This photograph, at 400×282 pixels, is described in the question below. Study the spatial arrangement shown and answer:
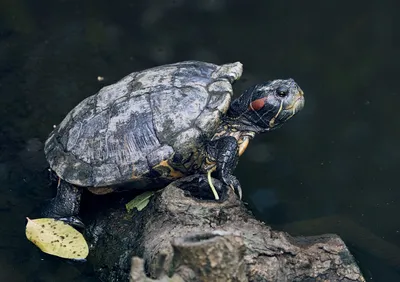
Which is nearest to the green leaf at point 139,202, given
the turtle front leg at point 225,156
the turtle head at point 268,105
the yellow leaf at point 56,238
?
the yellow leaf at point 56,238

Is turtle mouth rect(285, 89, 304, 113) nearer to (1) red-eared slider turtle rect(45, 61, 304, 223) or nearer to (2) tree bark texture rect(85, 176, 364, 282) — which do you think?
(1) red-eared slider turtle rect(45, 61, 304, 223)

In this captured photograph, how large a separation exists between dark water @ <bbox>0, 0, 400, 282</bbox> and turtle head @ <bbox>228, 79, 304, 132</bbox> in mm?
634

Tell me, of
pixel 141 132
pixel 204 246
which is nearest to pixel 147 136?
pixel 141 132

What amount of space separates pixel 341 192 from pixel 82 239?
2154 mm

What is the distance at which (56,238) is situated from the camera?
3.98 m

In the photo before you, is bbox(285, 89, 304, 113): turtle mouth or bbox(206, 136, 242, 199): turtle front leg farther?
bbox(285, 89, 304, 113): turtle mouth

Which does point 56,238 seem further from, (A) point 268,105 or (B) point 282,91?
(B) point 282,91

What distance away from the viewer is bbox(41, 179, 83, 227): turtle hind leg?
4.07 m

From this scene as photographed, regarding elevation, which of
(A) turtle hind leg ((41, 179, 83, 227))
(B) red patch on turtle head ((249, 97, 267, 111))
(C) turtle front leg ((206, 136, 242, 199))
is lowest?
(A) turtle hind leg ((41, 179, 83, 227))

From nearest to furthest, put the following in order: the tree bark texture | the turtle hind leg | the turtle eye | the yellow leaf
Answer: the tree bark texture < the yellow leaf < the turtle hind leg < the turtle eye

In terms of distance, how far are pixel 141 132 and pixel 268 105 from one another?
102cm

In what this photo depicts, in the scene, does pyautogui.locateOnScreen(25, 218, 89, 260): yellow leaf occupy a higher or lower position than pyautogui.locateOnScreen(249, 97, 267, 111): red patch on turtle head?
lower

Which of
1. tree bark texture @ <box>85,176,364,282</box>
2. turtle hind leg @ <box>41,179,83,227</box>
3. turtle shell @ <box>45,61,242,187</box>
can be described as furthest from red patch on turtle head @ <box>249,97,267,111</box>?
turtle hind leg @ <box>41,179,83,227</box>

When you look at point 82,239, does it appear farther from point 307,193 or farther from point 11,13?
point 11,13
